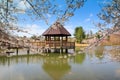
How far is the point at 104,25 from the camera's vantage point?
18.9ft

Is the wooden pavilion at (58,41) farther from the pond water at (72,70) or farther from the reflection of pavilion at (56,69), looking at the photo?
the pond water at (72,70)

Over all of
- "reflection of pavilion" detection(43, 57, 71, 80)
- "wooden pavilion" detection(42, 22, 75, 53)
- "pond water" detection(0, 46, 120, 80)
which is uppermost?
"wooden pavilion" detection(42, 22, 75, 53)

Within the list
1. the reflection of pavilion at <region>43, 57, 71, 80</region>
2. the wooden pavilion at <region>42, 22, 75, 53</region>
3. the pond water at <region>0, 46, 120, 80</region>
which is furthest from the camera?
the wooden pavilion at <region>42, 22, 75, 53</region>

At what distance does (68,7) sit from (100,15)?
2989 millimetres

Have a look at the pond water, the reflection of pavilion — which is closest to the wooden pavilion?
the reflection of pavilion

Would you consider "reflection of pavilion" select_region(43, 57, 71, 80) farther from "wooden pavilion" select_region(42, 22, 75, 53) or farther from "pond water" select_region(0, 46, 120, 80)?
"wooden pavilion" select_region(42, 22, 75, 53)

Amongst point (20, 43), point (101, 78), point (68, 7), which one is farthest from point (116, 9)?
point (101, 78)

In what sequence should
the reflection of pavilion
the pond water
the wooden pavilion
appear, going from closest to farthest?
1. the pond water
2. the reflection of pavilion
3. the wooden pavilion

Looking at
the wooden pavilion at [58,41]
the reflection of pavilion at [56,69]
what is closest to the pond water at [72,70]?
the reflection of pavilion at [56,69]

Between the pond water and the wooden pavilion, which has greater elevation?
the wooden pavilion

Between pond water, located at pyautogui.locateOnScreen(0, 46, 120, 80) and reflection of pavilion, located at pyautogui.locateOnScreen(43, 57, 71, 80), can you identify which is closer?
pond water, located at pyautogui.locateOnScreen(0, 46, 120, 80)

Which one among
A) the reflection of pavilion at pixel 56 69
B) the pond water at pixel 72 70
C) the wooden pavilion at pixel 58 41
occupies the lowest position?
the reflection of pavilion at pixel 56 69

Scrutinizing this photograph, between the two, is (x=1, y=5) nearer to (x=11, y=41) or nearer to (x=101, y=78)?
(x=11, y=41)

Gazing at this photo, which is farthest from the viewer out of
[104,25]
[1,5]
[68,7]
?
[104,25]
